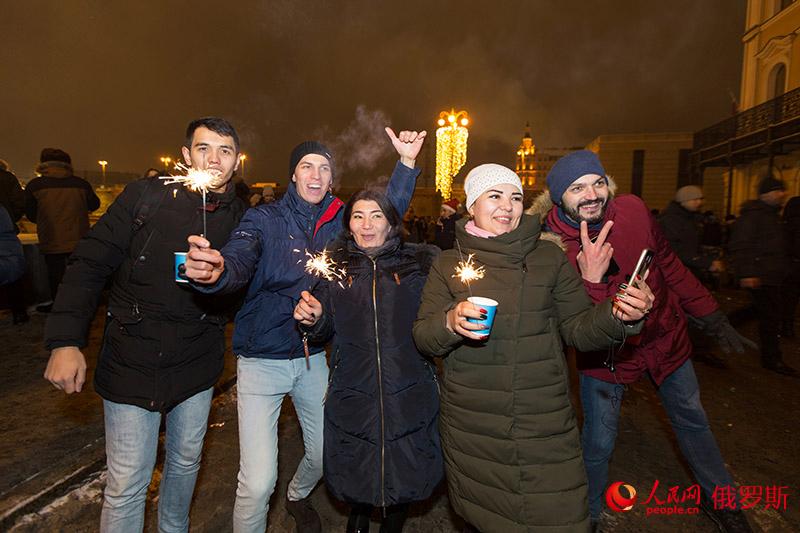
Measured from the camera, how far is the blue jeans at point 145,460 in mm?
2221

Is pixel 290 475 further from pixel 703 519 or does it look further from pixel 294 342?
pixel 703 519

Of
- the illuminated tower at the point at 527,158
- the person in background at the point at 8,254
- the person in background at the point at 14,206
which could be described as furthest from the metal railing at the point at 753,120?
the illuminated tower at the point at 527,158

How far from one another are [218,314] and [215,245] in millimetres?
403

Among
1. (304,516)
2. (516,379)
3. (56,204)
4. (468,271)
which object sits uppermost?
(56,204)

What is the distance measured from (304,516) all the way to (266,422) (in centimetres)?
91

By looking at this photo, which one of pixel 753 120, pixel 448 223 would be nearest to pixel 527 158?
pixel 753 120

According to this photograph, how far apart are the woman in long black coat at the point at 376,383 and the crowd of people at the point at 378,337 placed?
0.04 feet

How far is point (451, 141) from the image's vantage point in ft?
59.9

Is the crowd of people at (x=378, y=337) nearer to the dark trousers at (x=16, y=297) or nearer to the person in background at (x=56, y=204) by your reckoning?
the person in background at (x=56, y=204)

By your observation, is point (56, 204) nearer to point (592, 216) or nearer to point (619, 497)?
Answer: point (592, 216)

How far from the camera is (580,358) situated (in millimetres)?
2885

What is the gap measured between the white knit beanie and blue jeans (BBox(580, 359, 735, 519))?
141 centimetres

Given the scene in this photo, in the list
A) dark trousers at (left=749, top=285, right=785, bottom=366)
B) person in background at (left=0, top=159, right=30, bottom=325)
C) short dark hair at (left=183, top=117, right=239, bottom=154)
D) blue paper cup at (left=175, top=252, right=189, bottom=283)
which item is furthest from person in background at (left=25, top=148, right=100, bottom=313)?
dark trousers at (left=749, top=285, right=785, bottom=366)

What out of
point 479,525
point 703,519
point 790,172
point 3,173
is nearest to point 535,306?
point 479,525
